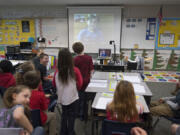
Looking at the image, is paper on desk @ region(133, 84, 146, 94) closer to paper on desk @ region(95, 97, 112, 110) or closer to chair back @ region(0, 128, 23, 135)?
paper on desk @ region(95, 97, 112, 110)

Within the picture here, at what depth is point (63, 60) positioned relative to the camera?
1.72 metres

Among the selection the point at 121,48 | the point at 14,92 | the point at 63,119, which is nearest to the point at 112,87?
the point at 63,119

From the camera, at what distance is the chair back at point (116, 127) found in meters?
1.26

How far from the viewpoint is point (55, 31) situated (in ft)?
19.7

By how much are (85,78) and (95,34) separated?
11.7 feet

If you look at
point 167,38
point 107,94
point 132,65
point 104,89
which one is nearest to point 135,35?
point 167,38

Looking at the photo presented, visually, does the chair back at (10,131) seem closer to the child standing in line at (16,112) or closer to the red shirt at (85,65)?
the child standing in line at (16,112)

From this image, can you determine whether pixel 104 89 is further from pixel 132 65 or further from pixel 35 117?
pixel 132 65

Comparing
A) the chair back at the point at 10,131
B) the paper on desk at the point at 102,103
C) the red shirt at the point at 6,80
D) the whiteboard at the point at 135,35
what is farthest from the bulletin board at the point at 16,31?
the chair back at the point at 10,131

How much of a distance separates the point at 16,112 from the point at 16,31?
5957 mm

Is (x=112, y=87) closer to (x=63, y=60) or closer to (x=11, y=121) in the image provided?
(x=63, y=60)

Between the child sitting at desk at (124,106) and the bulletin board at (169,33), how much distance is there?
4.84m

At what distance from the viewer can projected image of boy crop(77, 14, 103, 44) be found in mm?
5573

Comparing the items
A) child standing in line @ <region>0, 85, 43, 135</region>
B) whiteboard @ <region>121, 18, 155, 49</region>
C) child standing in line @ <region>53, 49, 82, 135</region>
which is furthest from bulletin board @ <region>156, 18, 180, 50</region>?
child standing in line @ <region>0, 85, 43, 135</region>
